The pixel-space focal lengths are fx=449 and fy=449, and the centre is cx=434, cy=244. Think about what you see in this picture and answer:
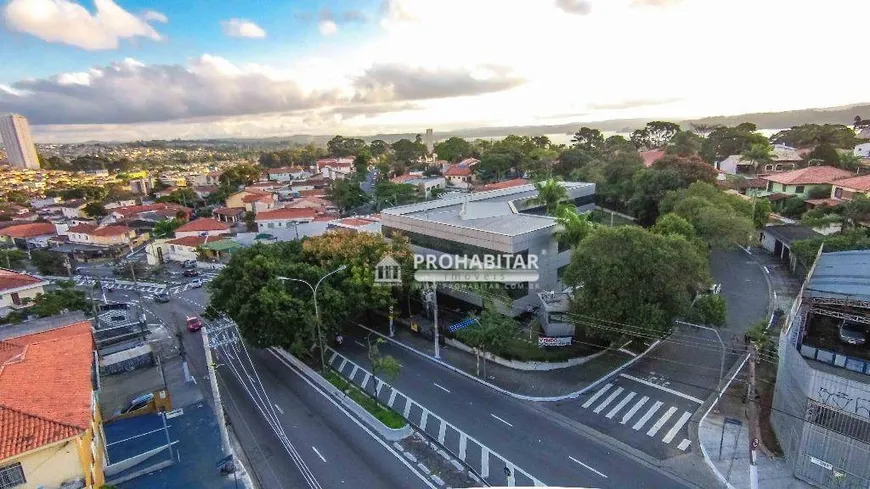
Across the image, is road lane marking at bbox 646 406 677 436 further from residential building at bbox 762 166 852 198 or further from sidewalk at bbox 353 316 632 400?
residential building at bbox 762 166 852 198

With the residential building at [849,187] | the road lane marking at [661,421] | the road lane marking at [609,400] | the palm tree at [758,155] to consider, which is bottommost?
the road lane marking at [609,400]

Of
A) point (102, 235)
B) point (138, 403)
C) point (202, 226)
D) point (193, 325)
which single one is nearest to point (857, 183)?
point (138, 403)

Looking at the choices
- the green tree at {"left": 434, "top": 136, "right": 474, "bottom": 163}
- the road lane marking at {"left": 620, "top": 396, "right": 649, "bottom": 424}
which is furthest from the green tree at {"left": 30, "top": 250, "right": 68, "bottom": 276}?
the green tree at {"left": 434, "top": 136, "right": 474, "bottom": 163}

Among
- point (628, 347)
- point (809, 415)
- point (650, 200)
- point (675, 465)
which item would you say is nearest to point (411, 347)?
point (628, 347)

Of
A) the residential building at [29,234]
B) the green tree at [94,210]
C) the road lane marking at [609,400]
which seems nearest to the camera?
the road lane marking at [609,400]

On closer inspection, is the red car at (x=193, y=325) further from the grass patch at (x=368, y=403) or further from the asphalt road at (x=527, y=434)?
the asphalt road at (x=527, y=434)

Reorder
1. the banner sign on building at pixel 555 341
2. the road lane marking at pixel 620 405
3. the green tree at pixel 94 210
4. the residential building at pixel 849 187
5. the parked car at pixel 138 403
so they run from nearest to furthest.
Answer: the road lane marking at pixel 620 405
the parked car at pixel 138 403
the banner sign on building at pixel 555 341
the residential building at pixel 849 187
the green tree at pixel 94 210

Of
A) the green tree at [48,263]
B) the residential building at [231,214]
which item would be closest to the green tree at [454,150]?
the residential building at [231,214]
